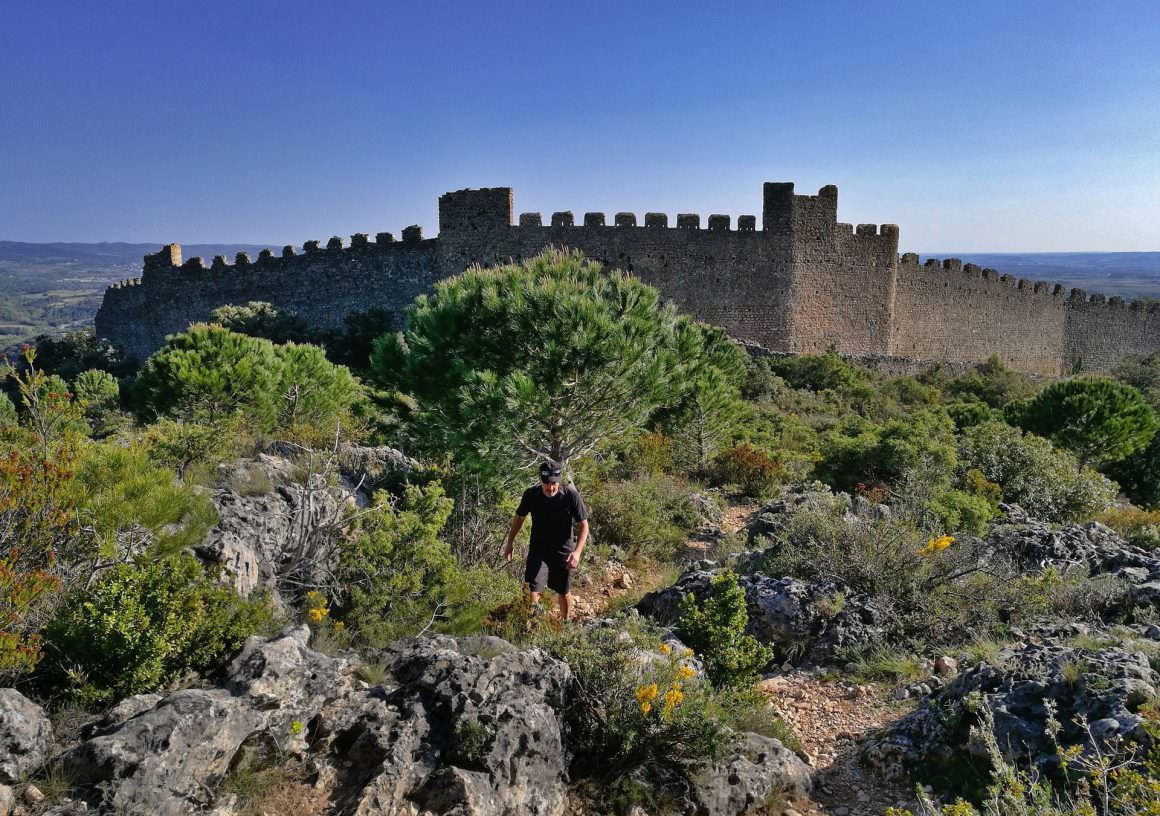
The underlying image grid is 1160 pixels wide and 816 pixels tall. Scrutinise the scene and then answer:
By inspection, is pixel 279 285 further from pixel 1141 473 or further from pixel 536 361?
pixel 1141 473

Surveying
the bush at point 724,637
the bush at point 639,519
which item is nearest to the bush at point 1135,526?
the bush at point 639,519

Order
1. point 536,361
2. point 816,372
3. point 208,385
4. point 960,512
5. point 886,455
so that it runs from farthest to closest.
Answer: point 816,372 → point 208,385 → point 886,455 → point 960,512 → point 536,361

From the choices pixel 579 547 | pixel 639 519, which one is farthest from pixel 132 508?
pixel 639 519

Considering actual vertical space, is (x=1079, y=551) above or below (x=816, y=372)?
below

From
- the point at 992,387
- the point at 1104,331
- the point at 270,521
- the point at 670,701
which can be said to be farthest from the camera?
the point at 1104,331

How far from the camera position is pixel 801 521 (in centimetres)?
709

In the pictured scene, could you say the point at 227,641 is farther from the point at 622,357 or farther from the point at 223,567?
the point at 622,357

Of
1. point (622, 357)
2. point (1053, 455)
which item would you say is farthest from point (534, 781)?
point (1053, 455)

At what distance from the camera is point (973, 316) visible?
89.5 ft

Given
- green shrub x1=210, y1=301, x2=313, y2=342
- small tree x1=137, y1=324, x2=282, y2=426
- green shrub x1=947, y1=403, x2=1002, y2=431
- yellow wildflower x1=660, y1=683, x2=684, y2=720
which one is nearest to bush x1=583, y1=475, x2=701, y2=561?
yellow wildflower x1=660, y1=683, x2=684, y2=720

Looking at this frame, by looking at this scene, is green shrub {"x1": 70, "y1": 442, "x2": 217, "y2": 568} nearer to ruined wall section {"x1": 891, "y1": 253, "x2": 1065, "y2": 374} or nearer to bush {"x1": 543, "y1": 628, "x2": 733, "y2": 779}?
bush {"x1": 543, "y1": 628, "x2": 733, "y2": 779}

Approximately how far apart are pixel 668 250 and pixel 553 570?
1686 centimetres

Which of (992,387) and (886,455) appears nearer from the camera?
(886,455)

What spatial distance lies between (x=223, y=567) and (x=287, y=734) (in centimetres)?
155
